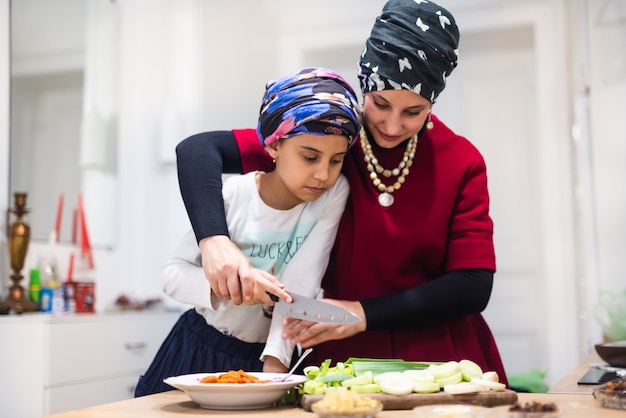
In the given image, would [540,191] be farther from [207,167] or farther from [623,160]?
[207,167]

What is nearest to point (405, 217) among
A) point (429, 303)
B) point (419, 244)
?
point (419, 244)

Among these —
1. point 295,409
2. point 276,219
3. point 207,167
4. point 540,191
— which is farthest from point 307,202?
point 540,191

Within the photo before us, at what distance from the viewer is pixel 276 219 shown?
61.3 inches

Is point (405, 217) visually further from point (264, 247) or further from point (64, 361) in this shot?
point (64, 361)

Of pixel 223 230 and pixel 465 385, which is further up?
pixel 223 230

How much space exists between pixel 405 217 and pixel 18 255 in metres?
1.96

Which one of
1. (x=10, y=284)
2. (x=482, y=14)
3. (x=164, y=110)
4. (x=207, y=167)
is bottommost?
(x=10, y=284)

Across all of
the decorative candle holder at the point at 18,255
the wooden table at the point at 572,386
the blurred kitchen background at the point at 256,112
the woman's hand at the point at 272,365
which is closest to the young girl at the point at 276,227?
the woman's hand at the point at 272,365

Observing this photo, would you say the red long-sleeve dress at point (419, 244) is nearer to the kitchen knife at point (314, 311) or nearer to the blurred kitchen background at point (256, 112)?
the kitchen knife at point (314, 311)

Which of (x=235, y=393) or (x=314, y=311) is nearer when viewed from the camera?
(x=235, y=393)

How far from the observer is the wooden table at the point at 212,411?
1052 millimetres

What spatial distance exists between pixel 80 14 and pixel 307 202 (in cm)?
246

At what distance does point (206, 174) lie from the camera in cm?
152

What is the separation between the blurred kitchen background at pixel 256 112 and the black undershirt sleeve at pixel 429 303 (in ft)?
6.07
